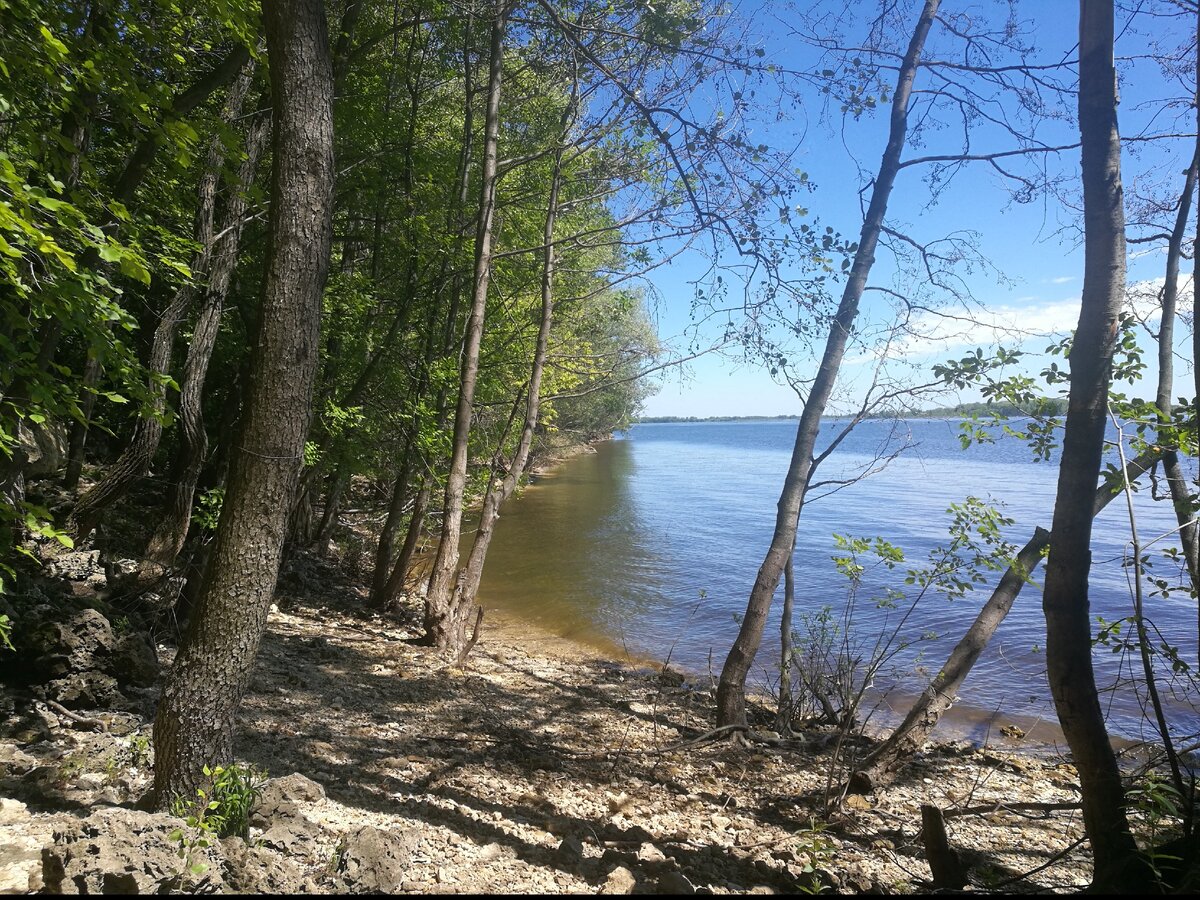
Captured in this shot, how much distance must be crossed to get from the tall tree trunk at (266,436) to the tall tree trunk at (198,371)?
4585 mm

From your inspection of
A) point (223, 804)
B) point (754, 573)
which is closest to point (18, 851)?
point (223, 804)

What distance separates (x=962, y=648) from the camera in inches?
234

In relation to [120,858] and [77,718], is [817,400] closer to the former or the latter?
[120,858]

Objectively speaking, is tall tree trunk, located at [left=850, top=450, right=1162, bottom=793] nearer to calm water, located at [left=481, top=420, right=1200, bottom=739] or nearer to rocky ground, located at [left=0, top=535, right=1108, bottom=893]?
rocky ground, located at [left=0, top=535, right=1108, bottom=893]

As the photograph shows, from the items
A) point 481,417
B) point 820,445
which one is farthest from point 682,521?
point 820,445

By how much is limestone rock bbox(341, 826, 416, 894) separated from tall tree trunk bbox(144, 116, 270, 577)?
16.9 feet

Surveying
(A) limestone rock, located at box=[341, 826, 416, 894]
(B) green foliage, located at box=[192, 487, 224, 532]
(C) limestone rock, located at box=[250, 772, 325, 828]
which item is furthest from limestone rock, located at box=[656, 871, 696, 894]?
(B) green foliage, located at box=[192, 487, 224, 532]

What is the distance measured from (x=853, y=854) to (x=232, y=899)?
364 centimetres

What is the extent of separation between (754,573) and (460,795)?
11.6m

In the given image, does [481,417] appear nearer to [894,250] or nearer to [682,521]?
[894,250]

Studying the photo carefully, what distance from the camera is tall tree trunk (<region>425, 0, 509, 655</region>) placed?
27.4 ft

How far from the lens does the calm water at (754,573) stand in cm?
933

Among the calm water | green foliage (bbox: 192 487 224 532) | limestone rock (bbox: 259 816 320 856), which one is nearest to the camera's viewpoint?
limestone rock (bbox: 259 816 320 856)

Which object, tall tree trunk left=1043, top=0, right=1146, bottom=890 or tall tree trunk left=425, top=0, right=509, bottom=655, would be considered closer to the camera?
tall tree trunk left=1043, top=0, right=1146, bottom=890
